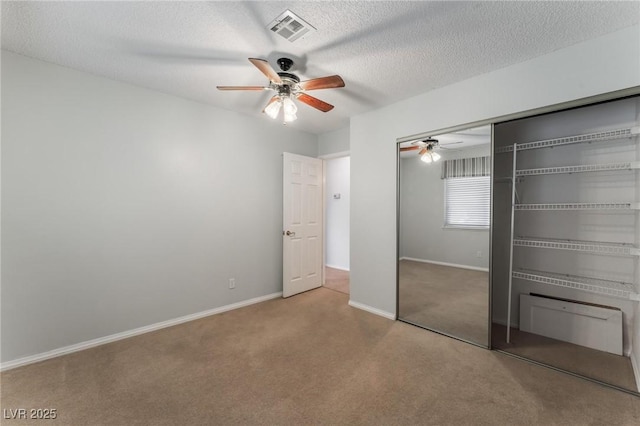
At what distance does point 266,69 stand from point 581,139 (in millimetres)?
2737

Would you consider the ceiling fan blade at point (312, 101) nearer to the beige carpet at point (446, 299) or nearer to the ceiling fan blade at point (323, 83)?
the ceiling fan blade at point (323, 83)

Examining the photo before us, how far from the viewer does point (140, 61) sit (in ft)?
7.77

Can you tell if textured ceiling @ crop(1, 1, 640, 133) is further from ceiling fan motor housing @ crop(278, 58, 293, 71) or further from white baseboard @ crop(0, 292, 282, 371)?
white baseboard @ crop(0, 292, 282, 371)

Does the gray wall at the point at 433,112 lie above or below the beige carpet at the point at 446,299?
above

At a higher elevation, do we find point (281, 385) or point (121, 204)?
point (121, 204)

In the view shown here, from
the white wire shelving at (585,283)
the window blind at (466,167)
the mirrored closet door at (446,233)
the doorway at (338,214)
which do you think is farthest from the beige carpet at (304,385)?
the doorway at (338,214)

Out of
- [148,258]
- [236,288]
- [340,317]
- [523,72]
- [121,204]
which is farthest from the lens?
[236,288]

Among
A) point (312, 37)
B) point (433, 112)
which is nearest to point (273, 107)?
point (312, 37)

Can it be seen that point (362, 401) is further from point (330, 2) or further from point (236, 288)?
point (330, 2)

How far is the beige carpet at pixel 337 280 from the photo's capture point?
4.47m

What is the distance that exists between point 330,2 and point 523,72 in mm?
1813

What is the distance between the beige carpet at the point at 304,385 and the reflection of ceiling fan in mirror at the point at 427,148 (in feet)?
6.32

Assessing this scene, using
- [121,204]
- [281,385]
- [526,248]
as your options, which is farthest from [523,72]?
[121,204]

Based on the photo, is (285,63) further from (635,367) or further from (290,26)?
(635,367)
